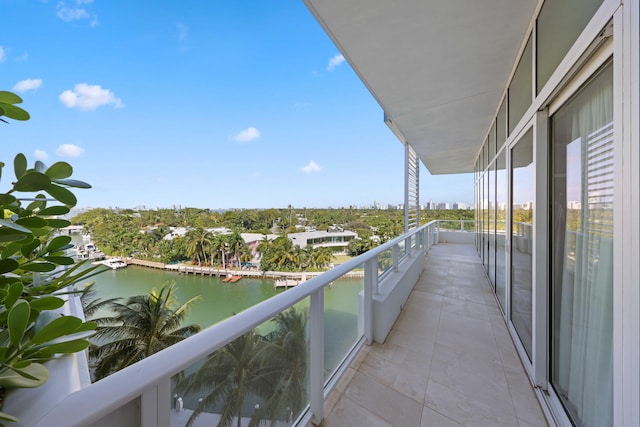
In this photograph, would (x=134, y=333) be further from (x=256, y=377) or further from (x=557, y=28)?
(x=557, y=28)

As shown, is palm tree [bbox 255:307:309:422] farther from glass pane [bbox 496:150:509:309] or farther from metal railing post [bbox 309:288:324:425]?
glass pane [bbox 496:150:509:309]

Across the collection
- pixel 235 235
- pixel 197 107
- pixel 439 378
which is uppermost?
pixel 197 107

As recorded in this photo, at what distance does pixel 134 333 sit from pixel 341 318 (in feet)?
29.5

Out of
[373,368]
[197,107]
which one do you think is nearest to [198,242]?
[197,107]

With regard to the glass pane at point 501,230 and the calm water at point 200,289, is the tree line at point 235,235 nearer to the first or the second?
the calm water at point 200,289

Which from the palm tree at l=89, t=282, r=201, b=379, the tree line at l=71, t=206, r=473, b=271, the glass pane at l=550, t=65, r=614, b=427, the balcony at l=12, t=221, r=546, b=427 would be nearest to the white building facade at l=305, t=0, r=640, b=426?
the glass pane at l=550, t=65, r=614, b=427

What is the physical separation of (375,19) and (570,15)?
1.14m

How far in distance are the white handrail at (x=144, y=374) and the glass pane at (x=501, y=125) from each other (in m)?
3.38

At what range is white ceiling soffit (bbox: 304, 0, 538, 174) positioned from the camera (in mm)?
1705

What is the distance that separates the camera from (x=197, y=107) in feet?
67.2

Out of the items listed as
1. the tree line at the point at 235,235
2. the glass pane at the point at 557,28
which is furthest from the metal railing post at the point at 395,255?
the tree line at the point at 235,235

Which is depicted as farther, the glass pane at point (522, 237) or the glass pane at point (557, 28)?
the glass pane at point (522, 237)

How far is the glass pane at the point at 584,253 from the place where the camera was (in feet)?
3.29

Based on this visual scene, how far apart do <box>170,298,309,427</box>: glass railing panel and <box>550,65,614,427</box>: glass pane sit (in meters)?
1.38
